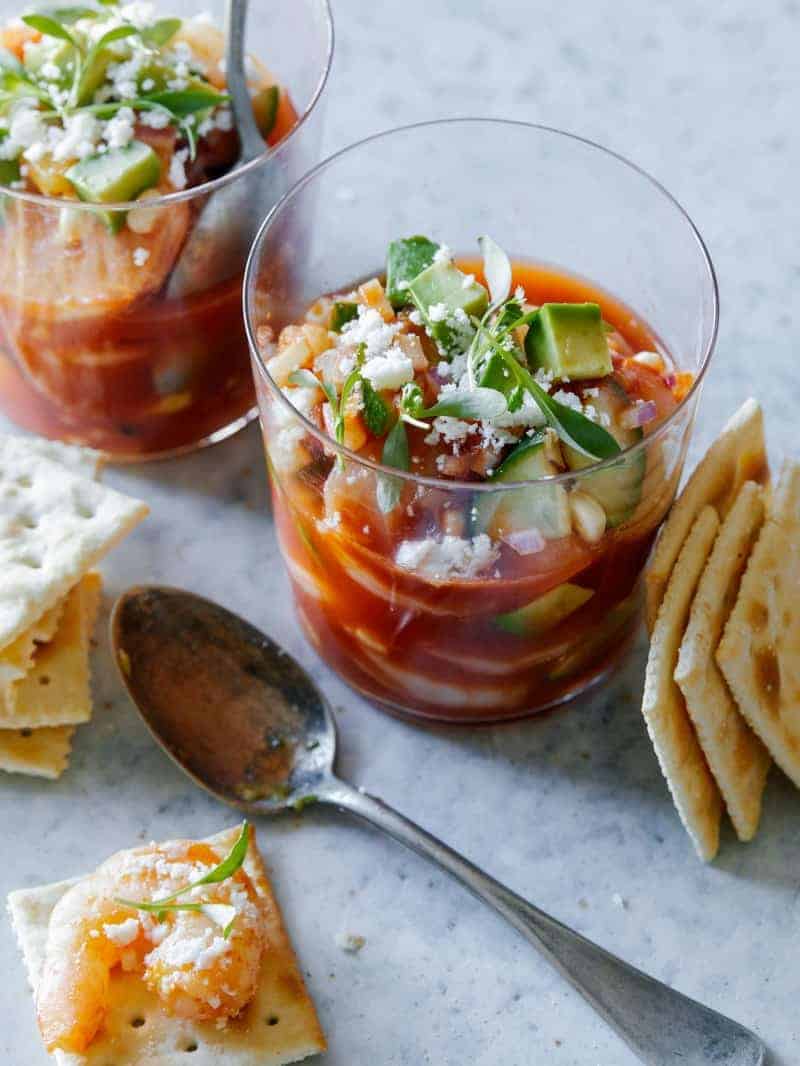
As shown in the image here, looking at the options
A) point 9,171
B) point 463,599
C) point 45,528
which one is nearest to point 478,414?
point 463,599

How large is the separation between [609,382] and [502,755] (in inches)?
25.5

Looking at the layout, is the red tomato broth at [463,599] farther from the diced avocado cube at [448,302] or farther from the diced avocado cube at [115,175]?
the diced avocado cube at [115,175]

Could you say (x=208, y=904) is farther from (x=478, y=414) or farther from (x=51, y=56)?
(x=51, y=56)

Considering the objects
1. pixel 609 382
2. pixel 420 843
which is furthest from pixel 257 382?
pixel 420 843

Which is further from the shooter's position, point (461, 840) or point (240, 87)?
point (240, 87)

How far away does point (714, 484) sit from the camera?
2.36 metres

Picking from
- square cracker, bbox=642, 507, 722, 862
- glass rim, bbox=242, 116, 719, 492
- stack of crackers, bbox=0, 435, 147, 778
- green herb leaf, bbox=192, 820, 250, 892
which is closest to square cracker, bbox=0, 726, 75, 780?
stack of crackers, bbox=0, 435, 147, 778

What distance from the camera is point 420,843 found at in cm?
224

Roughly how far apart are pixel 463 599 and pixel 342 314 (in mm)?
494

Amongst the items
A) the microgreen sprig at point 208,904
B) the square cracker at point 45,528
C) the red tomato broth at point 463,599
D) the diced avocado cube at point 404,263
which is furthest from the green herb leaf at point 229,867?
the diced avocado cube at point 404,263

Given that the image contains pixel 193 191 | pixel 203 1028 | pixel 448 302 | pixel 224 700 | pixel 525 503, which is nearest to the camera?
pixel 525 503

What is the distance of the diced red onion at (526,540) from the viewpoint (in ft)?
6.61

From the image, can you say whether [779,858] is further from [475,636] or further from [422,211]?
[422,211]

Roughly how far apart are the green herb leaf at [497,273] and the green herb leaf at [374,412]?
0.81ft
